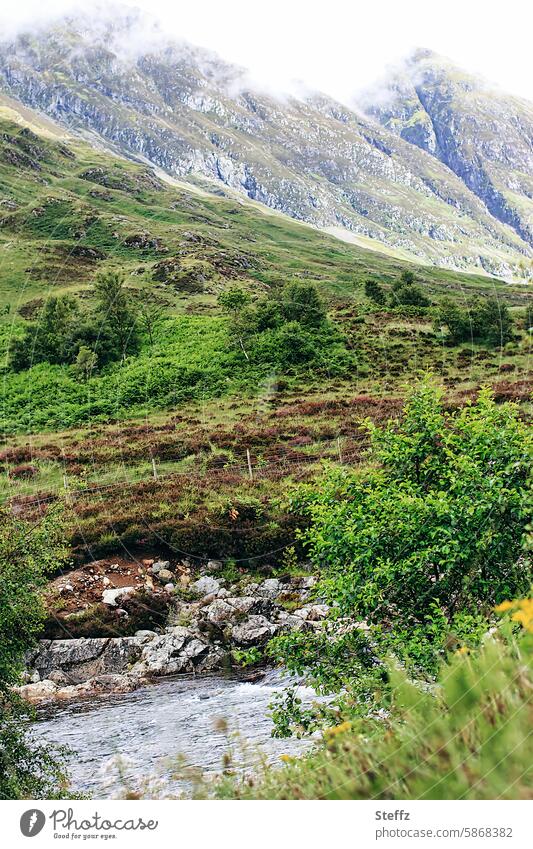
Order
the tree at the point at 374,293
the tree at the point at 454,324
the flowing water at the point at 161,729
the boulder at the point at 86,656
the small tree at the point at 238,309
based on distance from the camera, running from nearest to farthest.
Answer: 1. the flowing water at the point at 161,729
2. the boulder at the point at 86,656
3. the tree at the point at 454,324
4. the small tree at the point at 238,309
5. the tree at the point at 374,293

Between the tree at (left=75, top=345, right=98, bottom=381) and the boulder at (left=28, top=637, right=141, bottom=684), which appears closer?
the boulder at (left=28, top=637, right=141, bottom=684)

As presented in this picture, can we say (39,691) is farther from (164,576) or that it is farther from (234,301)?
(234,301)

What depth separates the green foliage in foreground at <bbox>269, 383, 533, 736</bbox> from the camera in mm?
8758

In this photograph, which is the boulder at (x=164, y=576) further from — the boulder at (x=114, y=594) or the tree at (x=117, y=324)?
the tree at (x=117, y=324)

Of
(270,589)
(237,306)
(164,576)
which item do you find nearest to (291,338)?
(237,306)

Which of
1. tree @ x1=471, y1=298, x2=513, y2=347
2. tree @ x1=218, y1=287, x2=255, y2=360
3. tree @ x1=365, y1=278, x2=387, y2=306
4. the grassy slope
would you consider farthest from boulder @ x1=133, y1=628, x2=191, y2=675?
tree @ x1=365, y1=278, x2=387, y2=306

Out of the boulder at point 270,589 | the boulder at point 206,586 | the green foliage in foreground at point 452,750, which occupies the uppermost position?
the green foliage in foreground at point 452,750

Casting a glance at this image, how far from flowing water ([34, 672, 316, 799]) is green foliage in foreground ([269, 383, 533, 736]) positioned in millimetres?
2828

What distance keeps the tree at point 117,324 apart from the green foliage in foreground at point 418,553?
154 feet

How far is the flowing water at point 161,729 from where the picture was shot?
12.8 metres

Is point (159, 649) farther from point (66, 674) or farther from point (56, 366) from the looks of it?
point (56, 366)

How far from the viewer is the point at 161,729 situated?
15352 millimetres

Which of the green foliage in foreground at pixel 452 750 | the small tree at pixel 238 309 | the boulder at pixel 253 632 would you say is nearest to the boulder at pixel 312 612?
the boulder at pixel 253 632

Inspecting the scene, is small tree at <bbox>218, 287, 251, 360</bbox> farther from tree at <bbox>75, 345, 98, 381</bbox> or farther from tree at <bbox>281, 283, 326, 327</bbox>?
tree at <bbox>75, 345, 98, 381</bbox>
